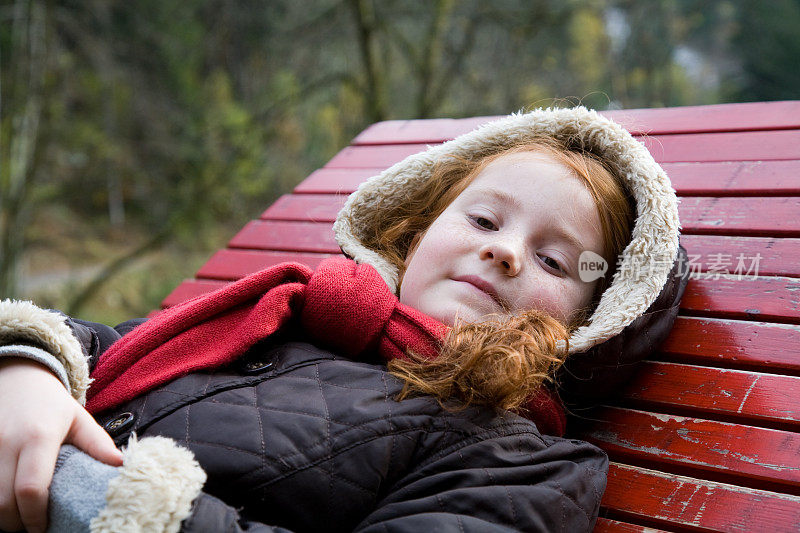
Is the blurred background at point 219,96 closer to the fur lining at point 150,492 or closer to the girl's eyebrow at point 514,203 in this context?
the girl's eyebrow at point 514,203

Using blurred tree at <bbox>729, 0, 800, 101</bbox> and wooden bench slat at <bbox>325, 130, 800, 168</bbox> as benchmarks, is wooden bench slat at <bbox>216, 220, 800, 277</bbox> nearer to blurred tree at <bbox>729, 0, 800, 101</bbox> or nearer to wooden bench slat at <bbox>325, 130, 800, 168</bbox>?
wooden bench slat at <bbox>325, 130, 800, 168</bbox>

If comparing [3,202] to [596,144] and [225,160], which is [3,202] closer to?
[225,160]

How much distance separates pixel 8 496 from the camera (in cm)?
97

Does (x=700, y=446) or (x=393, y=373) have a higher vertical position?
(x=393, y=373)

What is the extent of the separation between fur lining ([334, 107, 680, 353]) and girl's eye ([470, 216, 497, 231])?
27cm

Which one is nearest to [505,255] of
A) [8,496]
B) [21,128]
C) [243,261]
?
[8,496]

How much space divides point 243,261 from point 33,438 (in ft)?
4.84

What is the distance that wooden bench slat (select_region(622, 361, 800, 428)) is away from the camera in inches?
57.4

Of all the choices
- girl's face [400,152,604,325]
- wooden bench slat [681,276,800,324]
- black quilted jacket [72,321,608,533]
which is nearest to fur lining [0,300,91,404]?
black quilted jacket [72,321,608,533]

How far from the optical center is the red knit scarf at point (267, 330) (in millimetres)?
1320

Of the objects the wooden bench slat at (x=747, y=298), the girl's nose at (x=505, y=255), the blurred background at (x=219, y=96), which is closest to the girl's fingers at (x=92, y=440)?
the girl's nose at (x=505, y=255)

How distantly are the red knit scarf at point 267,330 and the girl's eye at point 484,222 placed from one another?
0.27 meters

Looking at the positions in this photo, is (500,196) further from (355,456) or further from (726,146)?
(726,146)

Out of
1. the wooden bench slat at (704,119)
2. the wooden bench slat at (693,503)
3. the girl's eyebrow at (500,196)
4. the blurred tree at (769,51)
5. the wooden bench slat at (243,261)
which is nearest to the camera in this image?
the wooden bench slat at (693,503)
